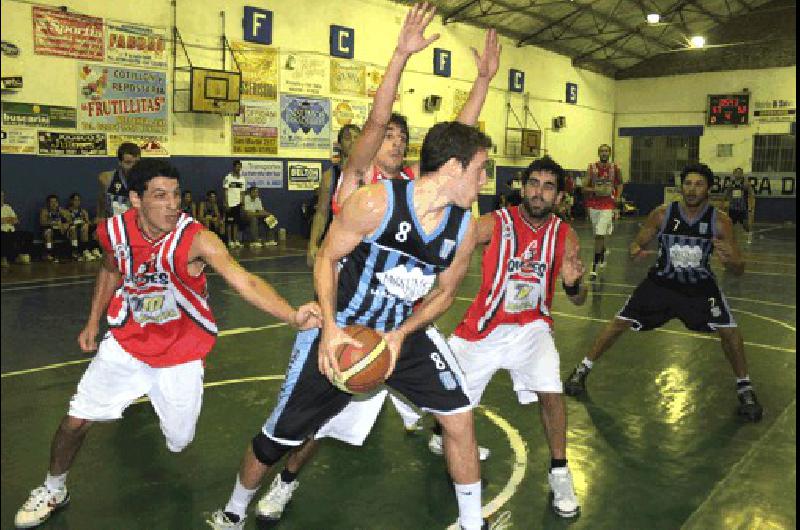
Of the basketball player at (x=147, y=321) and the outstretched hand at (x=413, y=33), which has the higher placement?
the outstretched hand at (x=413, y=33)

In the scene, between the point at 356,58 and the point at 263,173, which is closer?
the point at 263,173

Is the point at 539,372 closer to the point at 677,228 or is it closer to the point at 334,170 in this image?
the point at 334,170

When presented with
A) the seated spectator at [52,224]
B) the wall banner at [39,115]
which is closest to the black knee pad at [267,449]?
the seated spectator at [52,224]

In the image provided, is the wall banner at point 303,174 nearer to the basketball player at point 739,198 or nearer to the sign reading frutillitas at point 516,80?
the sign reading frutillitas at point 516,80

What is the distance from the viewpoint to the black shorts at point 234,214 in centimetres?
1822

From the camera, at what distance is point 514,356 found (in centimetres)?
455

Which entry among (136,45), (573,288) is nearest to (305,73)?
(136,45)

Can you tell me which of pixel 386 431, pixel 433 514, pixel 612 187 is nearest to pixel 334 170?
pixel 386 431

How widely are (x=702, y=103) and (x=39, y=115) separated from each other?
96.2 ft

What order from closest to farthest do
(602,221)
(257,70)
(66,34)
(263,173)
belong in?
(602,221)
(66,34)
(257,70)
(263,173)

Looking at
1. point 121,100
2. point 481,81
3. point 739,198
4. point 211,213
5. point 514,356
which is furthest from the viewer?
point 739,198

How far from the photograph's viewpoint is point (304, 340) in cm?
361

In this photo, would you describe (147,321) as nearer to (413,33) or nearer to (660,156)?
(413,33)

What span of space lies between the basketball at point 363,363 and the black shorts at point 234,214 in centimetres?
1547
